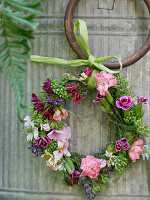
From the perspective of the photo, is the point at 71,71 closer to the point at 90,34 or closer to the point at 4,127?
the point at 90,34

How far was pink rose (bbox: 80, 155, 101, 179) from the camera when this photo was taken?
3.21 ft

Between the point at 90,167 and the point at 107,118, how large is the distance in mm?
234

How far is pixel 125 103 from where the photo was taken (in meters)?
0.94

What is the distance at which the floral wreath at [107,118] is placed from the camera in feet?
3.19

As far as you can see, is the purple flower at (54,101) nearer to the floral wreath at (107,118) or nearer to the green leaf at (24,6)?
the floral wreath at (107,118)

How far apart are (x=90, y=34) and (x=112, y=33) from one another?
0.11m

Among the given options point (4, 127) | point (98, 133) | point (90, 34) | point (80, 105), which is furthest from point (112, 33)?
point (4, 127)

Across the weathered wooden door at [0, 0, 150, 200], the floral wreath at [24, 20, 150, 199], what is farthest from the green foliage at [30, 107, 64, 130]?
the weathered wooden door at [0, 0, 150, 200]

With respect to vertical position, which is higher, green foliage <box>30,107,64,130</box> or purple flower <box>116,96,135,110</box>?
purple flower <box>116,96,135,110</box>

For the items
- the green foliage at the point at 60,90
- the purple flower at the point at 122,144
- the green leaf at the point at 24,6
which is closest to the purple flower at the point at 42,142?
the green foliage at the point at 60,90

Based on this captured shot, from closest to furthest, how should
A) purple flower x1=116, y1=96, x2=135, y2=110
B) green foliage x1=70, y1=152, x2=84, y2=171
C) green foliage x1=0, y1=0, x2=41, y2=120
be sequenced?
green foliage x1=0, y1=0, x2=41, y2=120
purple flower x1=116, y1=96, x2=135, y2=110
green foliage x1=70, y1=152, x2=84, y2=171

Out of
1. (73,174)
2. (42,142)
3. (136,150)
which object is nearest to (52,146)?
(42,142)

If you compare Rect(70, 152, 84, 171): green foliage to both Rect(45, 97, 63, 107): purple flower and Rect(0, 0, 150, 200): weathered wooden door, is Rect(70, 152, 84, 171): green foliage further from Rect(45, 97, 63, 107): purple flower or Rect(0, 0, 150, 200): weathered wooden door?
Rect(45, 97, 63, 107): purple flower

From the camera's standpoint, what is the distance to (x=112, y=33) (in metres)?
1.09
